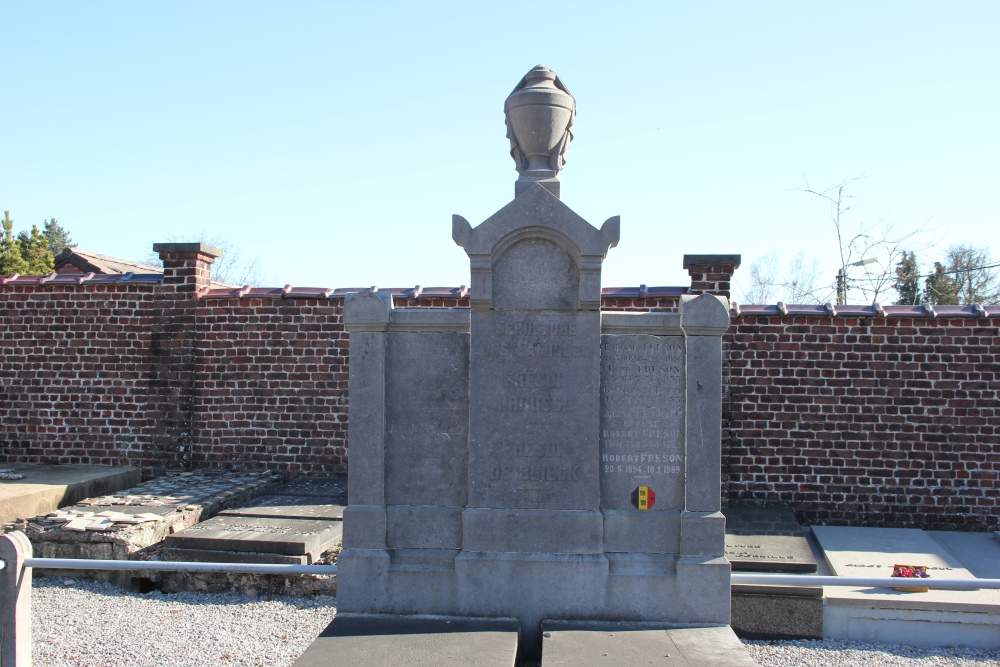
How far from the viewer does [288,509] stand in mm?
7441

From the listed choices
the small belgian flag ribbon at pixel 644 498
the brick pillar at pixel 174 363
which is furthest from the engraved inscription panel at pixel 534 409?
the brick pillar at pixel 174 363

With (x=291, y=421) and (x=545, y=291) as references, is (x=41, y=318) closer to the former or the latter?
(x=291, y=421)

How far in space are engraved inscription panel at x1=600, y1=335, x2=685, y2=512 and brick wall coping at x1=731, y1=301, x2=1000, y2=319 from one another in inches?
168

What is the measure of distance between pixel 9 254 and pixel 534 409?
1783 cm

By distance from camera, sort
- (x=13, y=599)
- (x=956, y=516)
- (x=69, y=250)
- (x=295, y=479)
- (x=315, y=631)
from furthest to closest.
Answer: (x=69, y=250) < (x=295, y=479) < (x=956, y=516) < (x=315, y=631) < (x=13, y=599)

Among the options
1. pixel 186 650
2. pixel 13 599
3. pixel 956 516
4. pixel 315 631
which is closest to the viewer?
pixel 13 599

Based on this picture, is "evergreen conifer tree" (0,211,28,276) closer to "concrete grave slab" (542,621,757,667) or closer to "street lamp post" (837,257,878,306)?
"concrete grave slab" (542,621,757,667)

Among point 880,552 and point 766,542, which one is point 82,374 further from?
point 880,552

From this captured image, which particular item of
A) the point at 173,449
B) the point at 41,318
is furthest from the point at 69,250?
the point at 173,449

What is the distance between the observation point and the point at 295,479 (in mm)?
8992

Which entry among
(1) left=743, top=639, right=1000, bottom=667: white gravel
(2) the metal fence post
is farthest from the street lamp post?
(2) the metal fence post

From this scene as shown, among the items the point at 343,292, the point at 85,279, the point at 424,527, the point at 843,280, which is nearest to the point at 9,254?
the point at 85,279

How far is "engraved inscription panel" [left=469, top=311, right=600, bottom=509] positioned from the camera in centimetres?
419

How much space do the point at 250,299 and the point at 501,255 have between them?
5.80 meters
